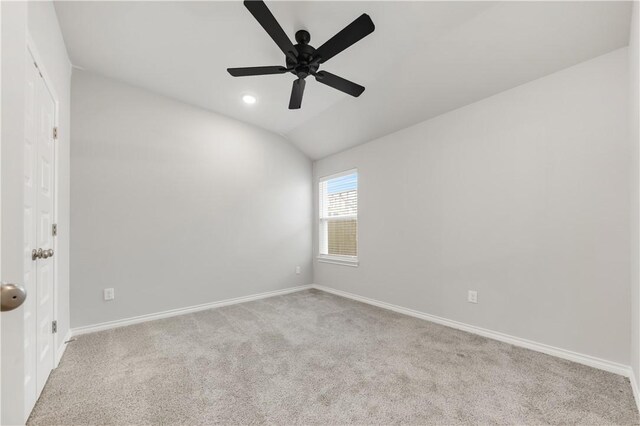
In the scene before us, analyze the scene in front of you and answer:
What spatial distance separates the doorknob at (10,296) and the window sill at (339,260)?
12.2 feet

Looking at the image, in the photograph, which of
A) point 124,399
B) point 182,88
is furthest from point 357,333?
point 182,88

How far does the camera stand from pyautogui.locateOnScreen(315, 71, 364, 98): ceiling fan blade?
2211mm

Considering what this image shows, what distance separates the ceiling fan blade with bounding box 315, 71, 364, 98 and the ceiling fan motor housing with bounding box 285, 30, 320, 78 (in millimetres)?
78

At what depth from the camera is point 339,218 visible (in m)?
4.48

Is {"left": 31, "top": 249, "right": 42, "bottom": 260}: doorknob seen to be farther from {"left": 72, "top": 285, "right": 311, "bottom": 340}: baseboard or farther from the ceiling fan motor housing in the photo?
the ceiling fan motor housing

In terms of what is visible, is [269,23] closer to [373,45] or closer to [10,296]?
[373,45]

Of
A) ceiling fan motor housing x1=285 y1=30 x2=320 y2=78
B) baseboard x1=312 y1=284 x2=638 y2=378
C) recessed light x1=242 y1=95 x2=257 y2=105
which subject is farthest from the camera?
recessed light x1=242 y1=95 x2=257 y2=105

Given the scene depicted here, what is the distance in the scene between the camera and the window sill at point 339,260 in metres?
4.09

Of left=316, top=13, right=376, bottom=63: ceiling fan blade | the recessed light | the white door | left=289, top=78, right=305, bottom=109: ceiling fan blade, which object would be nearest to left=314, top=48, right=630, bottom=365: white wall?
left=289, top=78, right=305, bottom=109: ceiling fan blade

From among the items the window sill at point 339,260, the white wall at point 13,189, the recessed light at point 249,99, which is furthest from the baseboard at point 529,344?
the recessed light at point 249,99

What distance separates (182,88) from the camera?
125 inches

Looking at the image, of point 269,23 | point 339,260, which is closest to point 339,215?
point 339,260

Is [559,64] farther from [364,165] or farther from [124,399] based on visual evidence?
[124,399]

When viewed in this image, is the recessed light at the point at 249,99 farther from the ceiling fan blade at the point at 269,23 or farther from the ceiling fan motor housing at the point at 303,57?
the ceiling fan blade at the point at 269,23
